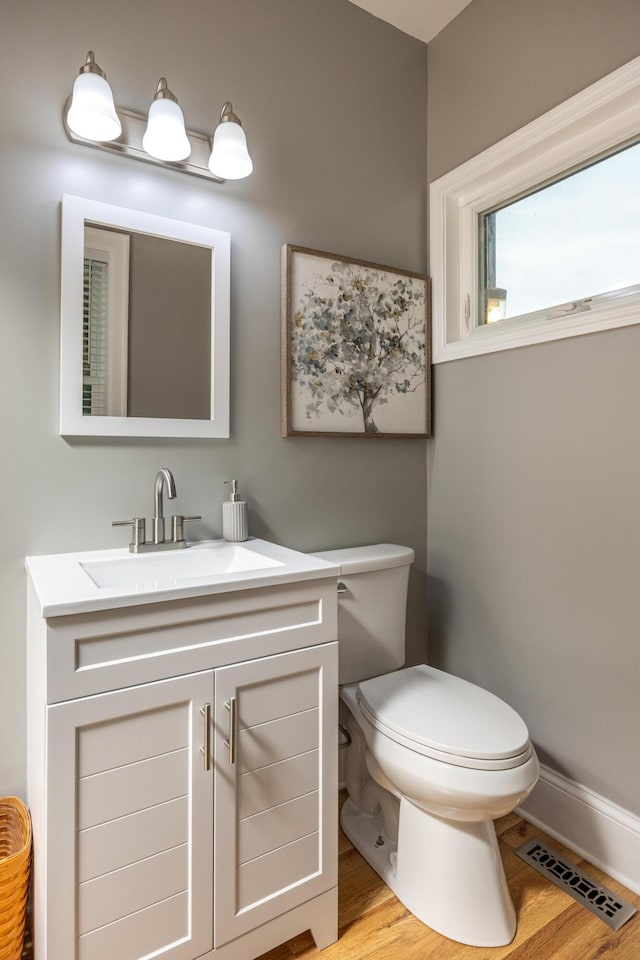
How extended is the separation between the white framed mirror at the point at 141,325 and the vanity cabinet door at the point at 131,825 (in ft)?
2.34

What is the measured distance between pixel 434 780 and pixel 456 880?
0.28m

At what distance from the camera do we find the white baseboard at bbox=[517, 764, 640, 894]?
1423 millimetres

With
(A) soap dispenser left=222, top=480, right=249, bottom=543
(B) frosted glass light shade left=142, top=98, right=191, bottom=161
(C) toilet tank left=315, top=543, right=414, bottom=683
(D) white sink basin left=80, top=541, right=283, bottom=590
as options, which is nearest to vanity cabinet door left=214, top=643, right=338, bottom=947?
(D) white sink basin left=80, top=541, right=283, bottom=590

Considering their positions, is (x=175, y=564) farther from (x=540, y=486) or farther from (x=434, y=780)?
(x=540, y=486)

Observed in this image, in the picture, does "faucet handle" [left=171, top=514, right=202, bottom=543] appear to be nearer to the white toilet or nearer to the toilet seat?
the white toilet

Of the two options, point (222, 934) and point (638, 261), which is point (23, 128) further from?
point (222, 934)

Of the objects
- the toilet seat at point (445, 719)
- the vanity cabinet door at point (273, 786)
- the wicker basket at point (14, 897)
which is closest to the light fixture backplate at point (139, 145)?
the vanity cabinet door at point (273, 786)

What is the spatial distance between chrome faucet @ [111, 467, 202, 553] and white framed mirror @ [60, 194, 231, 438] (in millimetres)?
145

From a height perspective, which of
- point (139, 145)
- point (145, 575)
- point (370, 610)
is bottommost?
point (370, 610)

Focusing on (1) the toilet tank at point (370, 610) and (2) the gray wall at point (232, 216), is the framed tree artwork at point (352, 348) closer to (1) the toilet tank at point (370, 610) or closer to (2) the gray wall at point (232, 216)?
(2) the gray wall at point (232, 216)

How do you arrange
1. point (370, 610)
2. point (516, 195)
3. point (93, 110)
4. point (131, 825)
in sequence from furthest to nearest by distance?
1. point (516, 195)
2. point (370, 610)
3. point (93, 110)
4. point (131, 825)

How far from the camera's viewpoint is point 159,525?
1.44m

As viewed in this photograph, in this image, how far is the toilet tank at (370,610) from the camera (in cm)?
161

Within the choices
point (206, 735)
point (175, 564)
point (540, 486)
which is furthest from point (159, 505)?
point (540, 486)
